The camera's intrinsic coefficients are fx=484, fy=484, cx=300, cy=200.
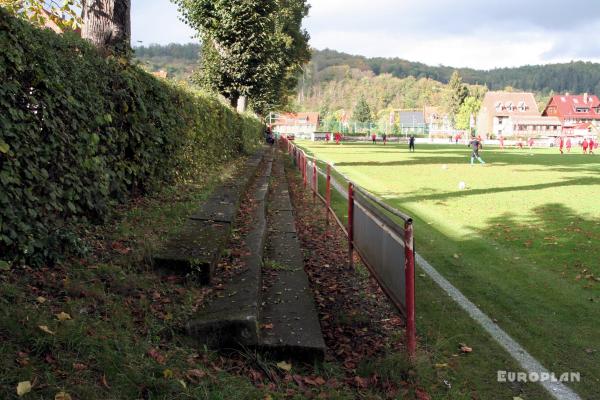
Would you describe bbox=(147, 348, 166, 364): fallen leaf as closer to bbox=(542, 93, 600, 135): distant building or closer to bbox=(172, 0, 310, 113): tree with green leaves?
bbox=(172, 0, 310, 113): tree with green leaves

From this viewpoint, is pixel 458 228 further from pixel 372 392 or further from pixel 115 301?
pixel 115 301

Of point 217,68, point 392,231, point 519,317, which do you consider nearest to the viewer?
point 392,231

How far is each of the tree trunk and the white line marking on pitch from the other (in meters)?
5.72

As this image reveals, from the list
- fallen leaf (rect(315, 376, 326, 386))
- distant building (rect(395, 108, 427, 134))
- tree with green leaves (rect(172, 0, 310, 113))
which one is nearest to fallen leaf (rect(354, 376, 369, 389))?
fallen leaf (rect(315, 376, 326, 386))

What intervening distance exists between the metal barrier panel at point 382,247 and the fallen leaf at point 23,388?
278 centimetres

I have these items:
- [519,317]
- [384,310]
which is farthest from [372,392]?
[519,317]

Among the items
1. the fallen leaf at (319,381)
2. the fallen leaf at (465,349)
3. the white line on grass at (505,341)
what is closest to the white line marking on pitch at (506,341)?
the white line on grass at (505,341)

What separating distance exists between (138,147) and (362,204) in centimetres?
341

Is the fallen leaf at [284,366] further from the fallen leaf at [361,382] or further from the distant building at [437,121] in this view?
the distant building at [437,121]

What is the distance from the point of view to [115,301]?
3920mm

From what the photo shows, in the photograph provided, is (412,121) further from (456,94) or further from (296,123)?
(296,123)

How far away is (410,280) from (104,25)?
20.2 feet

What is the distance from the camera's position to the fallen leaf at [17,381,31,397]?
2.41 meters

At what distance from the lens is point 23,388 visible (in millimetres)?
2445
